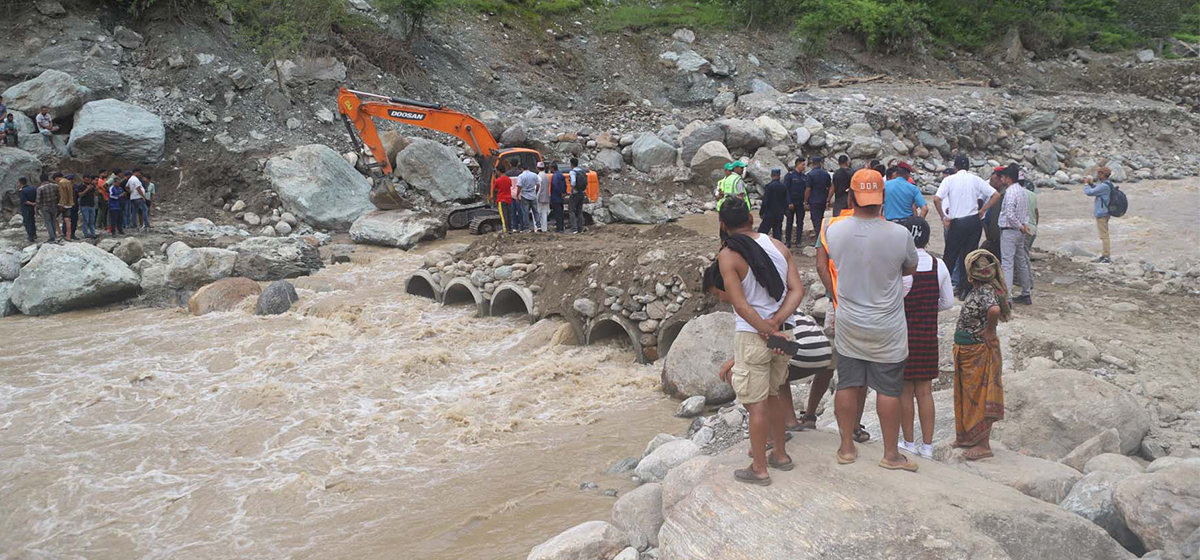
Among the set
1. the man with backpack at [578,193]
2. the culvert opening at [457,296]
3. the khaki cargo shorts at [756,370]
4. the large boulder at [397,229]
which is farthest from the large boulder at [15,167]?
the khaki cargo shorts at [756,370]

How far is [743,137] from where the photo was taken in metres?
20.8

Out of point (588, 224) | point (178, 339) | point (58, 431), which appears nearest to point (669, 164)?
point (588, 224)

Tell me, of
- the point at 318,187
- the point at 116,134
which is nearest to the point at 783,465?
the point at 318,187

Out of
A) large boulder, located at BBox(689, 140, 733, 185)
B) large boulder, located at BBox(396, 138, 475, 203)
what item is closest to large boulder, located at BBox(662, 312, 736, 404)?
large boulder, located at BBox(396, 138, 475, 203)

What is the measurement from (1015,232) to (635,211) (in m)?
10.1

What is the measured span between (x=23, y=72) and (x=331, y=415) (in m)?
17.9

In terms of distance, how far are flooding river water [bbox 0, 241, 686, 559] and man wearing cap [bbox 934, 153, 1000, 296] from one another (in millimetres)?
3326

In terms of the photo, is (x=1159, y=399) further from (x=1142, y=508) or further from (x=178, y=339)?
(x=178, y=339)

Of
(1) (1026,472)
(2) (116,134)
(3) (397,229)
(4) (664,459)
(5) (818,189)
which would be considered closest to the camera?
(1) (1026,472)

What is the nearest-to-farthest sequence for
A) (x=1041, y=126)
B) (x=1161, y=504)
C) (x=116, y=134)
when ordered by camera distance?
(x=1161, y=504) < (x=116, y=134) < (x=1041, y=126)

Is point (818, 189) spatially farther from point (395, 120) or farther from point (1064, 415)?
point (395, 120)

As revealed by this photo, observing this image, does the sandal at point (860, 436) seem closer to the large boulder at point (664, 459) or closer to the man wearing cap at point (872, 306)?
the man wearing cap at point (872, 306)

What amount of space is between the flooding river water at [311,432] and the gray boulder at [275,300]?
14.4 inches

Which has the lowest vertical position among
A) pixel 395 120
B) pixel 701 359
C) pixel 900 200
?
pixel 701 359
